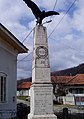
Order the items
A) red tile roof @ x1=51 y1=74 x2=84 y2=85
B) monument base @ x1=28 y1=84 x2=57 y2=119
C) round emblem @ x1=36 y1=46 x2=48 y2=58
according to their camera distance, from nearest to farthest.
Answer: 1. monument base @ x1=28 y1=84 x2=57 y2=119
2. round emblem @ x1=36 y1=46 x2=48 y2=58
3. red tile roof @ x1=51 y1=74 x2=84 y2=85

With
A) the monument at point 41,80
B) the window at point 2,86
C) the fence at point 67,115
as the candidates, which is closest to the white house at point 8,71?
the window at point 2,86

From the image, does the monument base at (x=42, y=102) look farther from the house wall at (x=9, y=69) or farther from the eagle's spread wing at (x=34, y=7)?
the house wall at (x=9, y=69)

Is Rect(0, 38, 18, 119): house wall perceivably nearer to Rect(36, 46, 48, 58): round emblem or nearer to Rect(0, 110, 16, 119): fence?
Rect(0, 110, 16, 119): fence

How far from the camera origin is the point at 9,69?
72.4 ft

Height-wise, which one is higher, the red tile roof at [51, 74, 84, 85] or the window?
the red tile roof at [51, 74, 84, 85]

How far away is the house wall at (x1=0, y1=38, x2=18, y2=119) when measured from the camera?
20578mm

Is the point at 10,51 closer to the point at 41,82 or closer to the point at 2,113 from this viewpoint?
the point at 2,113

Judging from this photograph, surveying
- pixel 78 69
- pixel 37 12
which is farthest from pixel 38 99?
pixel 78 69

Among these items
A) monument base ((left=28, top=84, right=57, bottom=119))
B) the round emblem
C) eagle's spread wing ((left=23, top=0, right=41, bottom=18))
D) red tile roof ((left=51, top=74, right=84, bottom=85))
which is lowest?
monument base ((left=28, top=84, right=57, bottom=119))

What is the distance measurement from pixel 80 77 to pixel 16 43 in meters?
52.2

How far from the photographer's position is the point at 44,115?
14055mm

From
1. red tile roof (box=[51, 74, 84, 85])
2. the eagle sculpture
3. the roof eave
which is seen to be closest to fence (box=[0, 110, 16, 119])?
the roof eave

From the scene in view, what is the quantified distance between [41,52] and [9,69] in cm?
777

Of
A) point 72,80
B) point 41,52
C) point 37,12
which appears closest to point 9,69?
point 37,12
